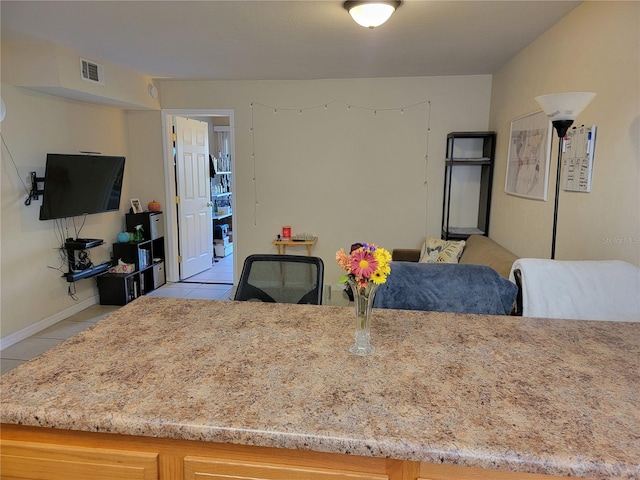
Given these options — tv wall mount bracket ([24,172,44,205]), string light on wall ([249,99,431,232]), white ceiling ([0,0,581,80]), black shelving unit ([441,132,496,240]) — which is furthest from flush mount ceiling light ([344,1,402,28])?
A: tv wall mount bracket ([24,172,44,205])

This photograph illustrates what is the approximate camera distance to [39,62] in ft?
11.1

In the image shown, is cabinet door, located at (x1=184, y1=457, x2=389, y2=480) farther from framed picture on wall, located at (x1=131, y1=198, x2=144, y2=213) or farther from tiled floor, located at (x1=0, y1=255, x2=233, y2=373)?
framed picture on wall, located at (x1=131, y1=198, x2=144, y2=213)

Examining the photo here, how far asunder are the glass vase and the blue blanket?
0.96 m

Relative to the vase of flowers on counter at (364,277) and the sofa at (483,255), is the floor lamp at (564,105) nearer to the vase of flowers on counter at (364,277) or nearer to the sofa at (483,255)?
the sofa at (483,255)

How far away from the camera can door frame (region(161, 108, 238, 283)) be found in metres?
4.86

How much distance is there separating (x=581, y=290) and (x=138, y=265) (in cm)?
428

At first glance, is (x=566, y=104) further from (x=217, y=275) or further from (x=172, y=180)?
(x=217, y=275)

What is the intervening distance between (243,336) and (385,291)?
1042 mm

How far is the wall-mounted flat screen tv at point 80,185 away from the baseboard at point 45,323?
98cm

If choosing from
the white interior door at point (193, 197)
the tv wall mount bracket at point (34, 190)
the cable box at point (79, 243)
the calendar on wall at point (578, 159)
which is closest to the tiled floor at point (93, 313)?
the white interior door at point (193, 197)

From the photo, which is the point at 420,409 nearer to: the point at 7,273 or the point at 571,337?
the point at 571,337

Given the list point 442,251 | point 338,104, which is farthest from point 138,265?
point 442,251

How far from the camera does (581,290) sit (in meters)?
1.85

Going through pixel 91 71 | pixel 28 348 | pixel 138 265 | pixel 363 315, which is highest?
pixel 91 71
